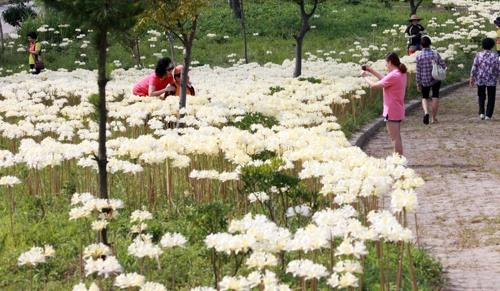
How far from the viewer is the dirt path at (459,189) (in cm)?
838

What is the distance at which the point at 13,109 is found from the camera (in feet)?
44.6

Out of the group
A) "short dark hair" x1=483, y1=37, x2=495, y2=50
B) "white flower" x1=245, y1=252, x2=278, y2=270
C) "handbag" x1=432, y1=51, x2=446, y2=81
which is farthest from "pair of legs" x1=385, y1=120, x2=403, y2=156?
"white flower" x1=245, y1=252, x2=278, y2=270

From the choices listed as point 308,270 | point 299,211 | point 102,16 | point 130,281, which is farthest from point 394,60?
point 130,281

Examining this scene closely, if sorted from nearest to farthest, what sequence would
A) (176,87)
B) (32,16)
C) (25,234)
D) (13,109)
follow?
(25,234), (13,109), (176,87), (32,16)

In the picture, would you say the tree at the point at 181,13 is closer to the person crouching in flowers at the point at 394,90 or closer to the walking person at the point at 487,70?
the person crouching in flowers at the point at 394,90

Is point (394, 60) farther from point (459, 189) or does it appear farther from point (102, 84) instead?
point (102, 84)

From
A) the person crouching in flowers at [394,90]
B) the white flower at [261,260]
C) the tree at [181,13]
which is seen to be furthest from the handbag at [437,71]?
the white flower at [261,260]

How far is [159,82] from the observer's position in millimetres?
16750

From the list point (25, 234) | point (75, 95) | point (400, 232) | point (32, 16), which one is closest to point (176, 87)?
point (75, 95)

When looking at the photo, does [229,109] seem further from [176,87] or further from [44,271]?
[44,271]

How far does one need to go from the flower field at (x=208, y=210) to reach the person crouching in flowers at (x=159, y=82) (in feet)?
6.44

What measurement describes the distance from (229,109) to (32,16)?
2561 centimetres

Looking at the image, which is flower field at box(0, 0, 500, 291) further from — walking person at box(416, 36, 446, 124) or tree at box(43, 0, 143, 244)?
walking person at box(416, 36, 446, 124)

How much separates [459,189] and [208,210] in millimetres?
5953
